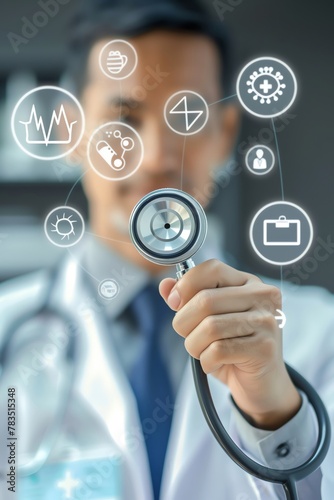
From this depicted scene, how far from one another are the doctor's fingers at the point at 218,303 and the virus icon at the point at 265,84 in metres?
0.24

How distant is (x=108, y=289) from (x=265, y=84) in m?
0.32

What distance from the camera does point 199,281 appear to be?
0.74 metres

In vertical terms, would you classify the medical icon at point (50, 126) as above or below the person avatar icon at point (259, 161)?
above

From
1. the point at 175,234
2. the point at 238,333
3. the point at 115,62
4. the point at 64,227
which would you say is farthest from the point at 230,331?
the point at 115,62

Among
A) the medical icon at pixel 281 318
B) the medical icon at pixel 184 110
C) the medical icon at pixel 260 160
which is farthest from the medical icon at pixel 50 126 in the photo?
the medical icon at pixel 281 318

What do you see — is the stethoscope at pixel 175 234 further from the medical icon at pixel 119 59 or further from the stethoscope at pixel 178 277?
the medical icon at pixel 119 59

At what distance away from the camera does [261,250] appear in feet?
2.77

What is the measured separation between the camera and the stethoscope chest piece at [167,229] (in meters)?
0.72

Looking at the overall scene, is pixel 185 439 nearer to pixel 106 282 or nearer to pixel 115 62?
pixel 106 282

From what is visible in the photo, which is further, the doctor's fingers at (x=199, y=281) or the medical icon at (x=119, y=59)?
the medical icon at (x=119, y=59)

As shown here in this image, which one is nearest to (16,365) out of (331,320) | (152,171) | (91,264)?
(91,264)

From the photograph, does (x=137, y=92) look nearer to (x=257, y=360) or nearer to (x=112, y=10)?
(x=112, y=10)

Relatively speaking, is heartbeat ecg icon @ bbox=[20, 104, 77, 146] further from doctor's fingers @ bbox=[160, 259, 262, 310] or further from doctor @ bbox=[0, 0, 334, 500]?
doctor's fingers @ bbox=[160, 259, 262, 310]

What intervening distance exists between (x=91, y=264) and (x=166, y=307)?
0.11 metres
